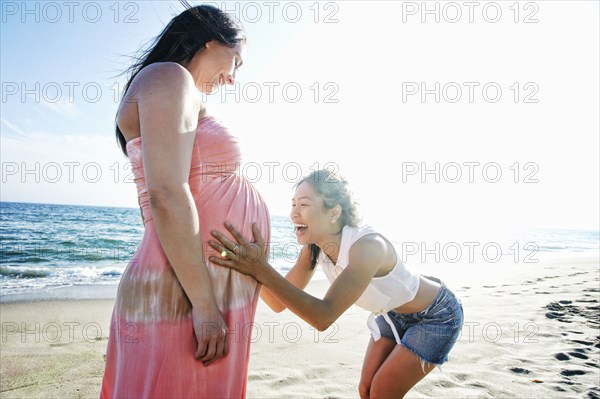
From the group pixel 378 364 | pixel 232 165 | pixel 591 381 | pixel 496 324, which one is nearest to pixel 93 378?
pixel 378 364

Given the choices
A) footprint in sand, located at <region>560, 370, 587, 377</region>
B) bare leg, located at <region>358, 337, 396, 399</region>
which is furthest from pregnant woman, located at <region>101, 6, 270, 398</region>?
footprint in sand, located at <region>560, 370, 587, 377</region>

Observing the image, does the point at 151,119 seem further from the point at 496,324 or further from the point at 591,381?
the point at 496,324

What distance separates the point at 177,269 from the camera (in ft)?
4.36

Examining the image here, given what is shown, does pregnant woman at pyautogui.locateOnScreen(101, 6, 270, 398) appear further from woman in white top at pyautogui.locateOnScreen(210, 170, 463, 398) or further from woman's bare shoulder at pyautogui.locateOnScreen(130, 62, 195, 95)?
woman in white top at pyautogui.locateOnScreen(210, 170, 463, 398)

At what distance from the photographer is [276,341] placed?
5406mm

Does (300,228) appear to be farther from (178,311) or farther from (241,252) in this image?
(178,311)

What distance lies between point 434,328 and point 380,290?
0.48 meters

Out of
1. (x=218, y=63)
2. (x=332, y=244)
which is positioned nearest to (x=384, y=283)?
(x=332, y=244)

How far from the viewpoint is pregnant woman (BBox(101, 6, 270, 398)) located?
1.30 m

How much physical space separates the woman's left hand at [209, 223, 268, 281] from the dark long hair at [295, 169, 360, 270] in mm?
1082

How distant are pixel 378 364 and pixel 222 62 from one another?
2.25 meters

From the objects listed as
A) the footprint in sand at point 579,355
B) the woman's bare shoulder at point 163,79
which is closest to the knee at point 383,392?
the woman's bare shoulder at point 163,79

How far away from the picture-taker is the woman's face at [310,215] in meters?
2.67

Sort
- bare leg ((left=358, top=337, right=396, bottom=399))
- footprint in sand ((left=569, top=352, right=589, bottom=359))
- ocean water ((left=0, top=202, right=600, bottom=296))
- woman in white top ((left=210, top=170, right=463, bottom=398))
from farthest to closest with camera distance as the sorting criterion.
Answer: ocean water ((left=0, top=202, right=600, bottom=296))
footprint in sand ((left=569, top=352, right=589, bottom=359))
bare leg ((left=358, top=337, right=396, bottom=399))
woman in white top ((left=210, top=170, right=463, bottom=398))
